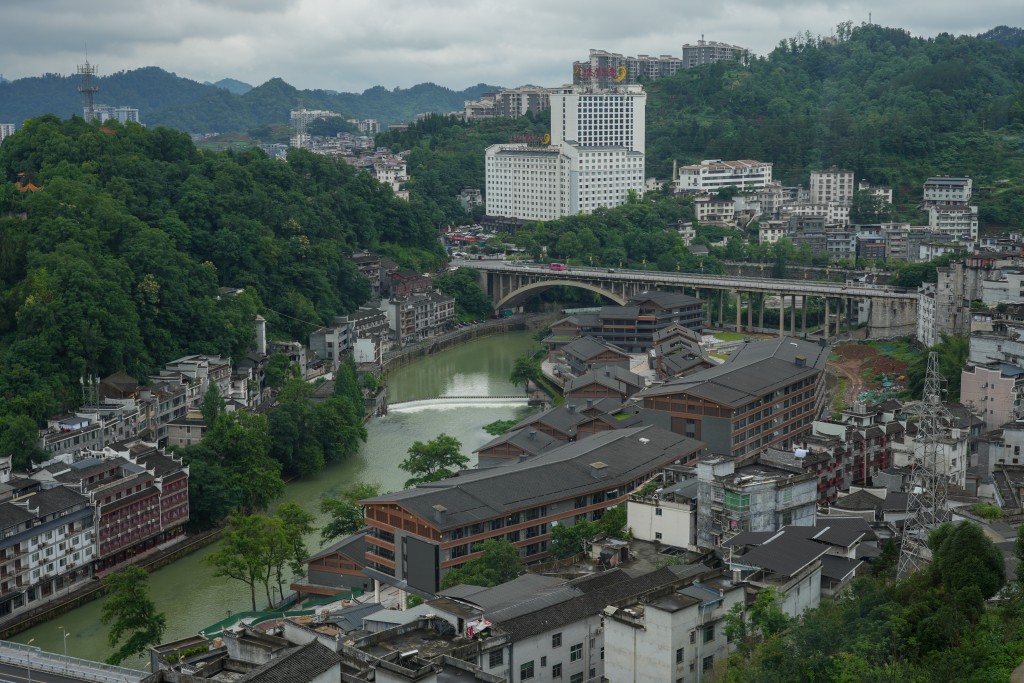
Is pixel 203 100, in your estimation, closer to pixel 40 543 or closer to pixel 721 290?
pixel 721 290

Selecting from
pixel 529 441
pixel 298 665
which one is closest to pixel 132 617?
pixel 298 665

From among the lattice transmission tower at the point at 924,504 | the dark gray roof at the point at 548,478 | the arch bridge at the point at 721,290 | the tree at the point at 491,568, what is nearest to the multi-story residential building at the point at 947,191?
the arch bridge at the point at 721,290

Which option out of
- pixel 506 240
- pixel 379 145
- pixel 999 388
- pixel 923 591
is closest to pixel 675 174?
pixel 506 240

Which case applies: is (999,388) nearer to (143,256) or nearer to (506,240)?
(143,256)

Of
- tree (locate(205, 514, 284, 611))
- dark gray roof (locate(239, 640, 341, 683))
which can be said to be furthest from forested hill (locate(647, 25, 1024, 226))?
dark gray roof (locate(239, 640, 341, 683))

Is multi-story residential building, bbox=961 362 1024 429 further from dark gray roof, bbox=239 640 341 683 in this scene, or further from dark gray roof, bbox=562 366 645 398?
dark gray roof, bbox=239 640 341 683

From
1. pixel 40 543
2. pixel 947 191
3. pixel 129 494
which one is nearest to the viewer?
pixel 40 543

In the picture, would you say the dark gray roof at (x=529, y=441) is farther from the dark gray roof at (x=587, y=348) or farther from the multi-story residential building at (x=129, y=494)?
the dark gray roof at (x=587, y=348)
